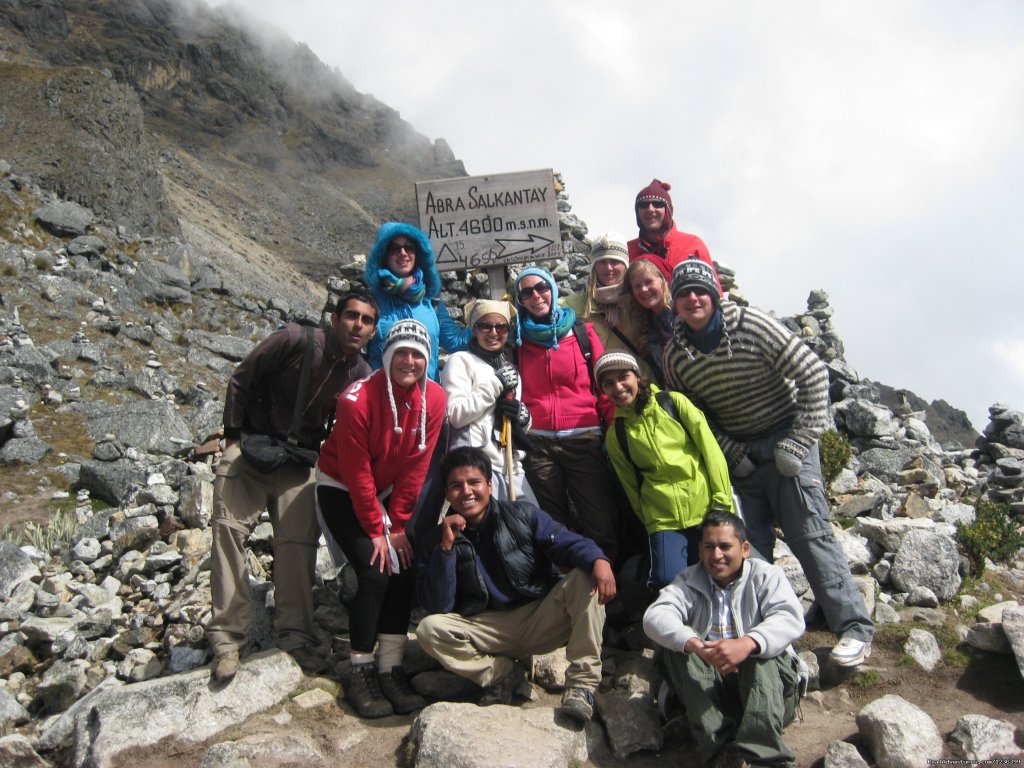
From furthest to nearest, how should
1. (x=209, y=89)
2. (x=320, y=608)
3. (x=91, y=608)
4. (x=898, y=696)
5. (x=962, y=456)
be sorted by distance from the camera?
(x=209, y=89)
(x=962, y=456)
(x=91, y=608)
(x=320, y=608)
(x=898, y=696)

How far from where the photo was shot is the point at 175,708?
15.9 feet

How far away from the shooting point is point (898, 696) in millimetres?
4957

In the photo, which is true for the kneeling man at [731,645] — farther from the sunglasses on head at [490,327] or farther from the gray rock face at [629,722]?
the sunglasses on head at [490,327]

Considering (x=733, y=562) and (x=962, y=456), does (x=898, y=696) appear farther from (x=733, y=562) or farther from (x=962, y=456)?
(x=962, y=456)

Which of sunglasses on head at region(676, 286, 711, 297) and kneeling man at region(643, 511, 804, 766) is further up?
sunglasses on head at region(676, 286, 711, 297)

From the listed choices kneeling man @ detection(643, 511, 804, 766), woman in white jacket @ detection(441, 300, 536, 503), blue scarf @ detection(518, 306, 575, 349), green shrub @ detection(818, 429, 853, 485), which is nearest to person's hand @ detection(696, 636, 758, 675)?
kneeling man @ detection(643, 511, 804, 766)

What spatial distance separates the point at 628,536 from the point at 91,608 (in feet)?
15.7

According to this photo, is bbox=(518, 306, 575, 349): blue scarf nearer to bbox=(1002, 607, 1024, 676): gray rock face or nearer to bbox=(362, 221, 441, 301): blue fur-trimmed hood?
bbox=(362, 221, 441, 301): blue fur-trimmed hood

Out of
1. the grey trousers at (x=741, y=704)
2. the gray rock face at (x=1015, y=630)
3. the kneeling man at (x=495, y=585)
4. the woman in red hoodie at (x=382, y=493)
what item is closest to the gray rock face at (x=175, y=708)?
the woman in red hoodie at (x=382, y=493)

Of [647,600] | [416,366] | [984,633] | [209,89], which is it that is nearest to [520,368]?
[416,366]

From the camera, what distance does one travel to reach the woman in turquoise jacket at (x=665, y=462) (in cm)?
508

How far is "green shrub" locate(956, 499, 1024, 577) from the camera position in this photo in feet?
22.1

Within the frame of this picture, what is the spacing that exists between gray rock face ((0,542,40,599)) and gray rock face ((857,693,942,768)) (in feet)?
24.3

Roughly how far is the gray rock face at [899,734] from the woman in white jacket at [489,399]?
2.46 meters
